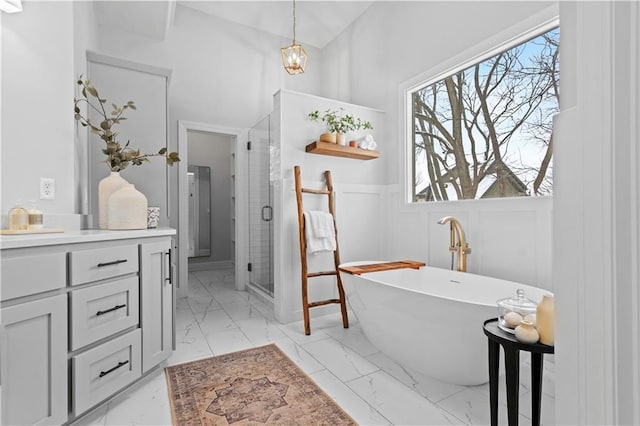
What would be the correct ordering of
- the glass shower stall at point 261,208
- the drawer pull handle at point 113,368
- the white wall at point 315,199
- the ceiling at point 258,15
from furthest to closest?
the glass shower stall at point 261,208 → the ceiling at point 258,15 → the white wall at point 315,199 → the drawer pull handle at point 113,368

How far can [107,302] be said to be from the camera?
159 cm

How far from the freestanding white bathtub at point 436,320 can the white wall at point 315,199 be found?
0.68 m

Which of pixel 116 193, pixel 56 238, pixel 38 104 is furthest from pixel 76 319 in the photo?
pixel 38 104

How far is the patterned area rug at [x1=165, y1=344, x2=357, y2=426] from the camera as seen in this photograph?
1595mm

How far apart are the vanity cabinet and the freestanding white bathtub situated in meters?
1.28

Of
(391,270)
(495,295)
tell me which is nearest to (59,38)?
(391,270)

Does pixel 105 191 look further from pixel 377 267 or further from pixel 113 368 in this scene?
pixel 377 267

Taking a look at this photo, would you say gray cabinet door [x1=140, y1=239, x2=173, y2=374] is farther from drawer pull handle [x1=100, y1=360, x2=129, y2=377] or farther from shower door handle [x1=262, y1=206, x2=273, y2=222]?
shower door handle [x1=262, y1=206, x2=273, y2=222]

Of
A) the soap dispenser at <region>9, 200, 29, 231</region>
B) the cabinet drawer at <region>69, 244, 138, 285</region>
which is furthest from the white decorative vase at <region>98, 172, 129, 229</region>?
the cabinet drawer at <region>69, 244, 138, 285</region>

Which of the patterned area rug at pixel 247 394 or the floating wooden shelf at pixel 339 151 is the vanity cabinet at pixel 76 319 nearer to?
the patterned area rug at pixel 247 394

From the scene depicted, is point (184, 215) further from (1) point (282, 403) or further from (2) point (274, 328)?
(1) point (282, 403)

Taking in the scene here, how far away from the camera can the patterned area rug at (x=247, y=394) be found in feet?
5.23

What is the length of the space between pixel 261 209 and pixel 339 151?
1.27 m

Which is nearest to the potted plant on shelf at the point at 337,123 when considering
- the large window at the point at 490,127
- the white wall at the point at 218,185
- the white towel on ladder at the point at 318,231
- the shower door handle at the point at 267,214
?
the large window at the point at 490,127
